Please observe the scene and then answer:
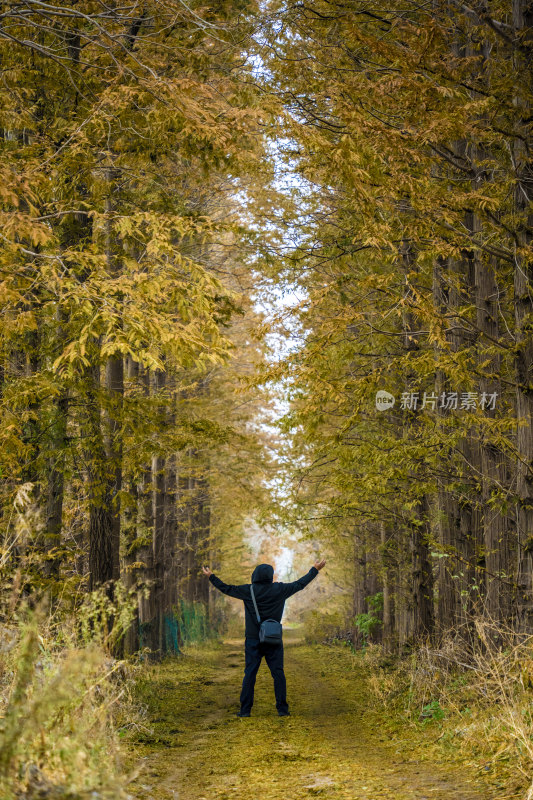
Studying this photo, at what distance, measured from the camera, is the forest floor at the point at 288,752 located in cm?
552

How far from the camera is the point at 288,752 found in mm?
7129

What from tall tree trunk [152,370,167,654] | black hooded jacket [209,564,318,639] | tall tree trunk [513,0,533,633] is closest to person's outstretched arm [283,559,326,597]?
black hooded jacket [209,564,318,639]

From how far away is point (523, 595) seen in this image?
7223 millimetres

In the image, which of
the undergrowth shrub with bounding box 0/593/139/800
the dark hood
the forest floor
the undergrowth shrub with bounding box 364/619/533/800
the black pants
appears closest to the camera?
the undergrowth shrub with bounding box 0/593/139/800

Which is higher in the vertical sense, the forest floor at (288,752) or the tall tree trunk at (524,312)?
the tall tree trunk at (524,312)

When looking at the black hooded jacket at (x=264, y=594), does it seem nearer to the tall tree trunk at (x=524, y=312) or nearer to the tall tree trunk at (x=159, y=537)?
the tall tree trunk at (x=524, y=312)

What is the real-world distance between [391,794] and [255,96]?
6.84 meters

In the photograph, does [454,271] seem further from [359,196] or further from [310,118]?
[359,196]

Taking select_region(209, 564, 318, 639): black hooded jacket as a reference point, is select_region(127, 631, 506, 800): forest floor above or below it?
below

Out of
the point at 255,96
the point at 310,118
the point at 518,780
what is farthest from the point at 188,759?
the point at 310,118

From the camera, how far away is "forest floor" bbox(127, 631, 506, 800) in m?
5.52

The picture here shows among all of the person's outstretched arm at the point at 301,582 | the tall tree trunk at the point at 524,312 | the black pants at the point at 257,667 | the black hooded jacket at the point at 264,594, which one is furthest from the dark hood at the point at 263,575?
the tall tree trunk at the point at 524,312

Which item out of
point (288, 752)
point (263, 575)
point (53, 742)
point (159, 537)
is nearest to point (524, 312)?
point (263, 575)

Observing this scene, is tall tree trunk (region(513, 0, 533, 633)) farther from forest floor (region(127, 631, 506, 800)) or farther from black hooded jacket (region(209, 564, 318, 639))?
black hooded jacket (region(209, 564, 318, 639))
